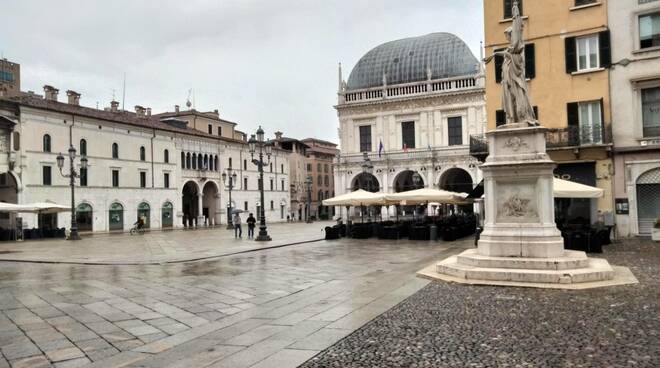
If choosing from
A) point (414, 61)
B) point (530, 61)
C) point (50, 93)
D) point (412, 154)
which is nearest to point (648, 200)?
point (530, 61)

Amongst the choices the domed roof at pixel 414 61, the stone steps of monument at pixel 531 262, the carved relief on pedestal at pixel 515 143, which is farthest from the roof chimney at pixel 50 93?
the stone steps of monument at pixel 531 262

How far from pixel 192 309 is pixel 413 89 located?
172 feet

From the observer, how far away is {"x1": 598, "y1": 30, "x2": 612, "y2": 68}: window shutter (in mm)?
23627

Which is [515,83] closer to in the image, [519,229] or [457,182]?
[519,229]

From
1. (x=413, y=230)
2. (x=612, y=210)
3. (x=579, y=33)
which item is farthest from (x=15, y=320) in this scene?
(x=579, y=33)

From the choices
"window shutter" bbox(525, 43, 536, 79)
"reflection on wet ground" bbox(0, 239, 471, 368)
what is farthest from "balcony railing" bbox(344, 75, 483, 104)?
"reflection on wet ground" bbox(0, 239, 471, 368)

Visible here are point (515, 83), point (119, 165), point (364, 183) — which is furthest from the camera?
point (364, 183)

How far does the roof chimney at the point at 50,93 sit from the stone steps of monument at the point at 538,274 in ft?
156

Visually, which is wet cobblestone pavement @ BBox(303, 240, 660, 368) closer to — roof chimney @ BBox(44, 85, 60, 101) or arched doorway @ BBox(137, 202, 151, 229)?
arched doorway @ BBox(137, 202, 151, 229)

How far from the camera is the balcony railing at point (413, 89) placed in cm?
5628

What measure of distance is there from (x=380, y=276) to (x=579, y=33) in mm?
18776

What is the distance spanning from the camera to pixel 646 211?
75.6ft

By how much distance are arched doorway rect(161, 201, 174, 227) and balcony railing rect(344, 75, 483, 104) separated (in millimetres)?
23184

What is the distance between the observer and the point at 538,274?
33.1ft
